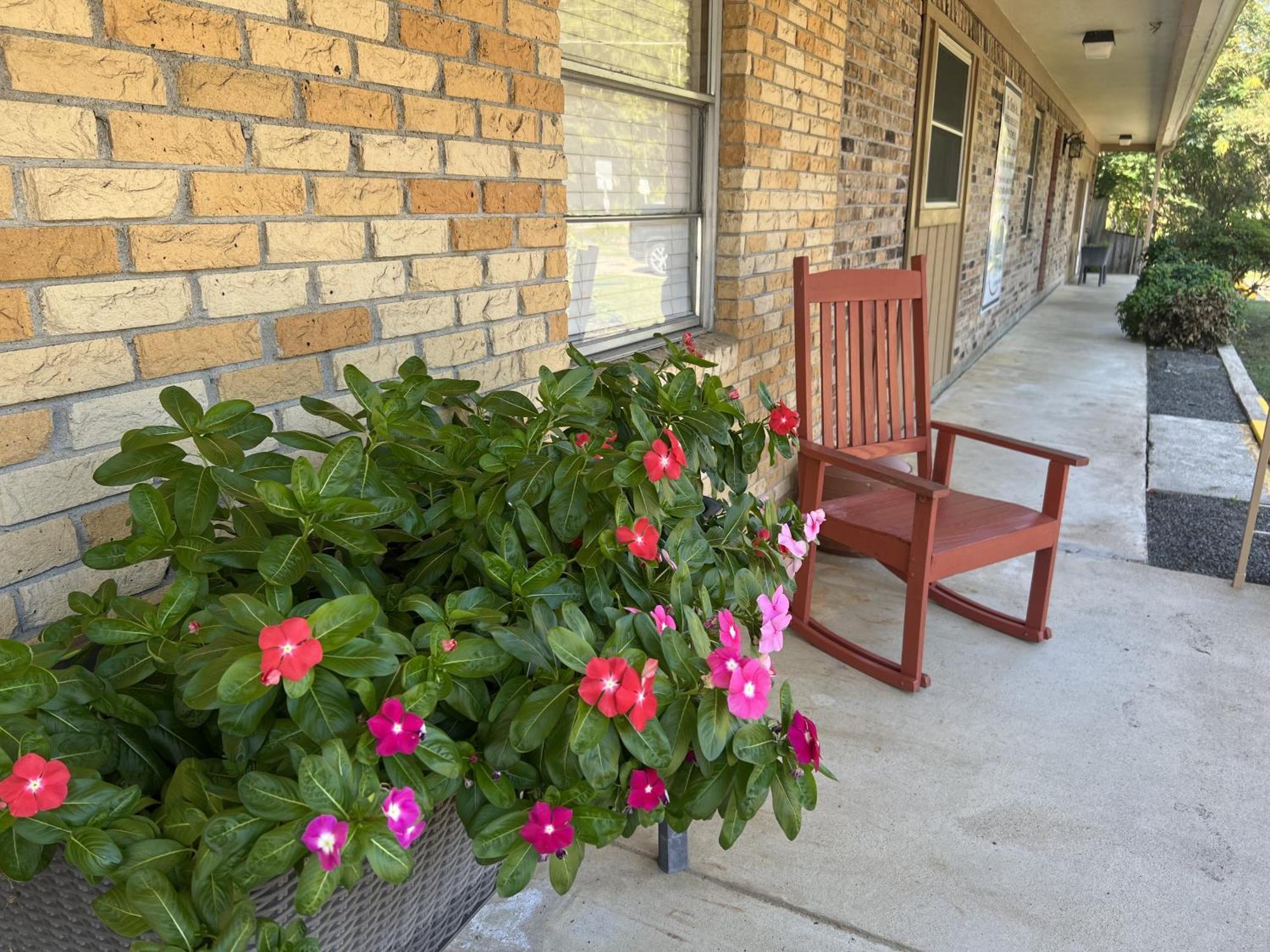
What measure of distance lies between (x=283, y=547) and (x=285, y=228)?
658 millimetres

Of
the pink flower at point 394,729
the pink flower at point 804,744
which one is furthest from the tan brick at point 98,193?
the pink flower at point 804,744

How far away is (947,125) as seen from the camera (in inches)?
207

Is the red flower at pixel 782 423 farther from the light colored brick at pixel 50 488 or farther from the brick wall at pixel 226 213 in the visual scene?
the light colored brick at pixel 50 488

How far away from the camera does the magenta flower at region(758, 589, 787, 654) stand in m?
1.09

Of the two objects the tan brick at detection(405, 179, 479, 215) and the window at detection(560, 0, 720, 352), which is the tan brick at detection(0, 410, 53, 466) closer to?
the tan brick at detection(405, 179, 479, 215)

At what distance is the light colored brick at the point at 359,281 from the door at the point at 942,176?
3582mm

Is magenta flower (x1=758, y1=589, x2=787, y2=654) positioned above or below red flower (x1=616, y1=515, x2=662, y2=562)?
below

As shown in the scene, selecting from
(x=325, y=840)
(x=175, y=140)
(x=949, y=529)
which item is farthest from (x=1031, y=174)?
(x=325, y=840)

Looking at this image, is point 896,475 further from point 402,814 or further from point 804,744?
point 402,814

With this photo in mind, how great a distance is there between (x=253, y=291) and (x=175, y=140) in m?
0.24

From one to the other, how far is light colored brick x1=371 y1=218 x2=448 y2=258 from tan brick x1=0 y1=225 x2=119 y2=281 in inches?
18.4

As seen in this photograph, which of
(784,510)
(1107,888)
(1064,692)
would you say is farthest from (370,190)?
(1064,692)

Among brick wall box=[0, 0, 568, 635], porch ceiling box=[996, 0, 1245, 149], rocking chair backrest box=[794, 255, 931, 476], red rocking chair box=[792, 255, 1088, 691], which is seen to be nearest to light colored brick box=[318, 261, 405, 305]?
brick wall box=[0, 0, 568, 635]

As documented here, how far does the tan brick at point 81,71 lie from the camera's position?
3.41 ft
